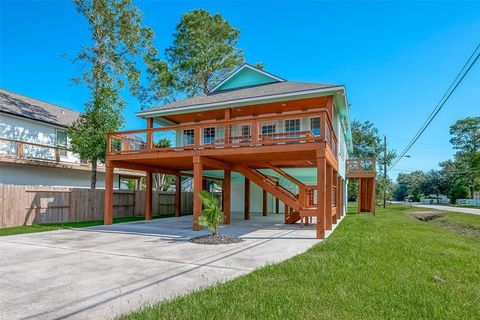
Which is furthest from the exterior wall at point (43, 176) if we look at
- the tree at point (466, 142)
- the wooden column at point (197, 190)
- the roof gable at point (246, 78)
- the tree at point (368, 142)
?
the tree at point (466, 142)

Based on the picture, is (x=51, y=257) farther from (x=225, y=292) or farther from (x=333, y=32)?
(x=333, y=32)

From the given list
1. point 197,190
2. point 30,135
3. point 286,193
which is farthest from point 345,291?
point 30,135

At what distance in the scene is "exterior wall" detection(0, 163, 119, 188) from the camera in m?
16.5

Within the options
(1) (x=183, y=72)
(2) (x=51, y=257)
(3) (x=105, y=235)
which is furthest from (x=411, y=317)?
(1) (x=183, y=72)

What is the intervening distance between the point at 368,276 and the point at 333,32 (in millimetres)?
14671

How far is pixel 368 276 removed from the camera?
5.09 m

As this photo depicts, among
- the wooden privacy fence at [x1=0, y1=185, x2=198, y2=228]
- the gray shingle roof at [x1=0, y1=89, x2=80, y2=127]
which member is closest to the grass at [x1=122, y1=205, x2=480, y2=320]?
the wooden privacy fence at [x1=0, y1=185, x2=198, y2=228]

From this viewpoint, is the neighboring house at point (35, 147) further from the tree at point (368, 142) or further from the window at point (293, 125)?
the tree at point (368, 142)

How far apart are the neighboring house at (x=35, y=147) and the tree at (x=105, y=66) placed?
1750 millimetres

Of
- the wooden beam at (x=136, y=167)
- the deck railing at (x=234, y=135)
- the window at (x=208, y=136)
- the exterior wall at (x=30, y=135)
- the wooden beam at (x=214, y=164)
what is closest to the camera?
the deck railing at (x=234, y=135)

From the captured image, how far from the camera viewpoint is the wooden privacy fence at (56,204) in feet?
41.0

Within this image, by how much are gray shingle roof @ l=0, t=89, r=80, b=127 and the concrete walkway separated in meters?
11.0

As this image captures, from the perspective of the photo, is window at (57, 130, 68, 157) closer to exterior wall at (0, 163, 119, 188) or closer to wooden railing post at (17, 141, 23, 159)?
exterior wall at (0, 163, 119, 188)

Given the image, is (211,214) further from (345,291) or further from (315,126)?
(315,126)
